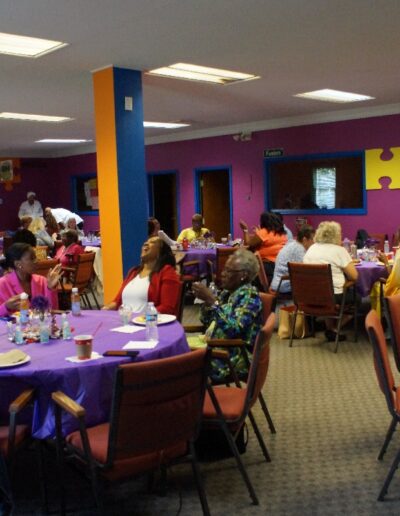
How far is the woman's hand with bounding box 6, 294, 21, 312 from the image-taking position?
13.1 feet

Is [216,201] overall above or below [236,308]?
above

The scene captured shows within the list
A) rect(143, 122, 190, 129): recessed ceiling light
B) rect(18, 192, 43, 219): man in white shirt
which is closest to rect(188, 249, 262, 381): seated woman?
rect(143, 122, 190, 129): recessed ceiling light

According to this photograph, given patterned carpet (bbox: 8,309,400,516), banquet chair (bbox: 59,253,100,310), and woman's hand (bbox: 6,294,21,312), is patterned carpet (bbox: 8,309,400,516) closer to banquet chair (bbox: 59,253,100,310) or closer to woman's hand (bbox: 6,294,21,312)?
woman's hand (bbox: 6,294,21,312)

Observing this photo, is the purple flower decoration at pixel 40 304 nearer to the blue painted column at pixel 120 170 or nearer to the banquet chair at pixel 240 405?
the banquet chair at pixel 240 405

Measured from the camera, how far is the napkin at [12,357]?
9.50ft

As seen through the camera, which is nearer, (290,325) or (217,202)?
(290,325)

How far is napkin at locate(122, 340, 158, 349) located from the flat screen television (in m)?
7.67

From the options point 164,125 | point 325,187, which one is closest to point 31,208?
point 164,125

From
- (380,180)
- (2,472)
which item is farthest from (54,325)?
(380,180)

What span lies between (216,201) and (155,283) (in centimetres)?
950

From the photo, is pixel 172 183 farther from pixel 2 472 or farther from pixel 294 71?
pixel 2 472

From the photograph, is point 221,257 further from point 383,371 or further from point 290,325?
point 383,371

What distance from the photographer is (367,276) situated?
20.4ft

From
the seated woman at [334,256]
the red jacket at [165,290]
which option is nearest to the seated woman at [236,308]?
the red jacket at [165,290]
